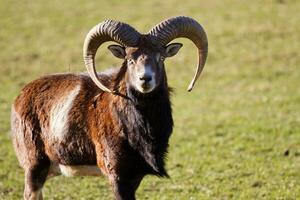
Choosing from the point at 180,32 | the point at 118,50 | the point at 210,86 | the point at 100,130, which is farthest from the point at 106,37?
the point at 210,86

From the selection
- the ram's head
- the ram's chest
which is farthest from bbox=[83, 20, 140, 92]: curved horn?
the ram's chest

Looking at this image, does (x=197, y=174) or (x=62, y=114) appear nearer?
(x=62, y=114)

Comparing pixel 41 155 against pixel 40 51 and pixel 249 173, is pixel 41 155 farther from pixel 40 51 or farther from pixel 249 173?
pixel 40 51

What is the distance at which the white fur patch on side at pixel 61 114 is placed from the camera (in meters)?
11.1

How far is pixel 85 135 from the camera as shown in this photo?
1093 cm

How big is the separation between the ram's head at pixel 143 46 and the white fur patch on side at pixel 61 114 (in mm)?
620

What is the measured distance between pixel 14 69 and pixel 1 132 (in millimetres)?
10207

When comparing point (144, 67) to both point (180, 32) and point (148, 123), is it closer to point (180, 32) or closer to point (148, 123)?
point (148, 123)

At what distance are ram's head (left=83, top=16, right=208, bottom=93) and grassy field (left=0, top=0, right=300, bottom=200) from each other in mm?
1659

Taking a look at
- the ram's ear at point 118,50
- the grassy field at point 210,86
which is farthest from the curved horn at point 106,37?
the grassy field at point 210,86

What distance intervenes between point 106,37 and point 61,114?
151cm

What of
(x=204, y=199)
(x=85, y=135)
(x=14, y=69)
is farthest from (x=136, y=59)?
(x=14, y=69)

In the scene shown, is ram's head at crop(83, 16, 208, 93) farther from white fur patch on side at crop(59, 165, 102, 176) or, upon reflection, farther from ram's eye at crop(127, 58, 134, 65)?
white fur patch on side at crop(59, 165, 102, 176)

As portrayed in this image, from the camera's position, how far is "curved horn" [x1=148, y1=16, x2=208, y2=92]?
424 inches
